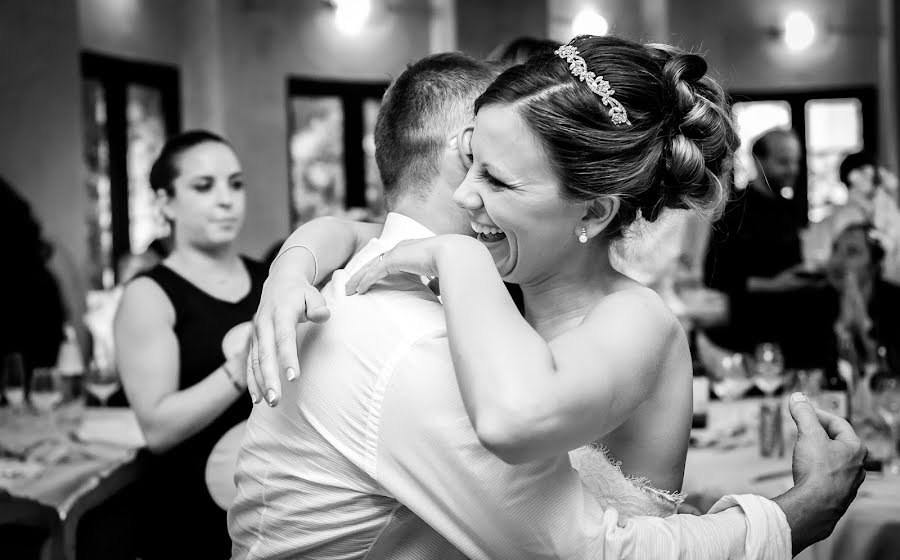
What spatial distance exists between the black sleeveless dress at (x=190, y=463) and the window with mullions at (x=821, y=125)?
26.9ft

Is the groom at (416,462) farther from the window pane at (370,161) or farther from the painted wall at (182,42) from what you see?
the window pane at (370,161)

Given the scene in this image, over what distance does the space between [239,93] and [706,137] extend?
807 cm

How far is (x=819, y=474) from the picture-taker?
4.66 feet

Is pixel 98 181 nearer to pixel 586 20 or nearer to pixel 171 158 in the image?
pixel 586 20

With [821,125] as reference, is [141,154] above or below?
below

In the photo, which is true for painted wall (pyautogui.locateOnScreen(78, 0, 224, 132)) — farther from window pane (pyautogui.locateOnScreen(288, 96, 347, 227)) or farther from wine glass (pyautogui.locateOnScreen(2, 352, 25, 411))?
wine glass (pyautogui.locateOnScreen(2, 352, 25, 411))

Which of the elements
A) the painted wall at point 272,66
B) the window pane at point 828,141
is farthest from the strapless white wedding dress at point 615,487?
the window pane at point 828,141

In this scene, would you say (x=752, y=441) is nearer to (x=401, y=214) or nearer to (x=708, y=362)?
(x=708, y=362)

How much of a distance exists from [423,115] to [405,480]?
59 centimetres

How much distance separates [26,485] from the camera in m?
Answer: 2.63

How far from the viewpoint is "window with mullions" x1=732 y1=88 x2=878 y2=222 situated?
10031 mm

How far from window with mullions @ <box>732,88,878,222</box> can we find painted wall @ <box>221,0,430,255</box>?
3504mm

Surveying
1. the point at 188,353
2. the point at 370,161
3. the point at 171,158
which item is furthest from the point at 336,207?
the point at 188,353

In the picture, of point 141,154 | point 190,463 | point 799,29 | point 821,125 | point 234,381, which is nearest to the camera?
point 234,381
